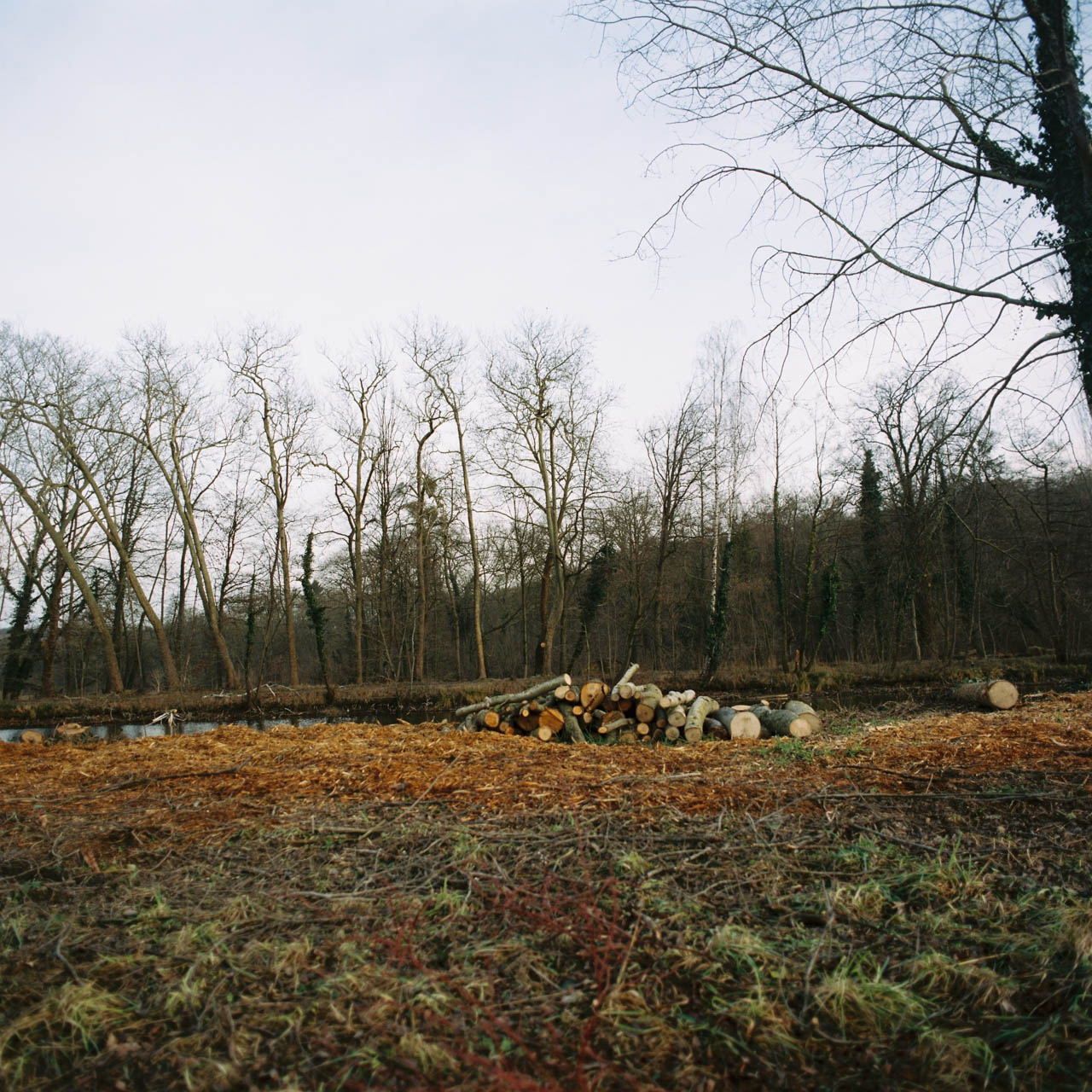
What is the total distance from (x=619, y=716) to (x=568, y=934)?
729cm

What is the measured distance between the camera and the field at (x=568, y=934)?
188 cm

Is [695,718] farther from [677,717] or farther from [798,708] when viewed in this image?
[798,708]

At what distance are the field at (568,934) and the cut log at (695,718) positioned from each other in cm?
Answer: 452

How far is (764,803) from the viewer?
158 inches

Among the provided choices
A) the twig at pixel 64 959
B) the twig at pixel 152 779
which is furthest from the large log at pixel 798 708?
the twig at pixel 64 959

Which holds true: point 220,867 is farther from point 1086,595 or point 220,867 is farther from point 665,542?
point 1086,595

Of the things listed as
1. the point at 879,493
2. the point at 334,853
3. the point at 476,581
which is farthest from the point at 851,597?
the point at 334,853

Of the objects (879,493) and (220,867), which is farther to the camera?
(879,493)

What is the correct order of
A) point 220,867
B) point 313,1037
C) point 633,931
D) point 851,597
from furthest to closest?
1. point 851,597
2. point 220,867
3. point 633,931
4. point 313,1037

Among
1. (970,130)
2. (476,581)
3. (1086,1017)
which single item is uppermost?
(970,130)

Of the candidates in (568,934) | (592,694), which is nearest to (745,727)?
(592,694)

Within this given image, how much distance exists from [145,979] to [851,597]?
1297 inches

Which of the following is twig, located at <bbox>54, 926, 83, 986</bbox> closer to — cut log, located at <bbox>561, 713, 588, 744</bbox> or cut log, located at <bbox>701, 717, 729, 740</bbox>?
cut log, located at <bbox>561, 713, 588, 744</bbox>

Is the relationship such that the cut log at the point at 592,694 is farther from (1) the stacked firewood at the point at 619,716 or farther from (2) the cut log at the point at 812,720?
(2) the cut log at the point at 812,720
